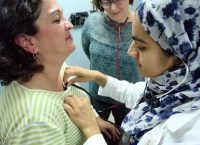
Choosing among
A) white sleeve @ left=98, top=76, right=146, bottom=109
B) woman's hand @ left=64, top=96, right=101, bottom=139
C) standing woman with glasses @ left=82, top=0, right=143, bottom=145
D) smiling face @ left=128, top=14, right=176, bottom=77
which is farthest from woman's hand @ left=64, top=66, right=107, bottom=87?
smiling face @ left=128, top=14, right=176, bottom=77

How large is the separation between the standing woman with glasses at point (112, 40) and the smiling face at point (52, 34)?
2.16 ft

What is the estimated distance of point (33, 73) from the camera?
42.9 inches

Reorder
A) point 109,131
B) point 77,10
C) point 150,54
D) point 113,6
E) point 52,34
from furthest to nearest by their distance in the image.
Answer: point 77,10 → point 113,6 → point 109,131 → point 52,34 → point 150,54

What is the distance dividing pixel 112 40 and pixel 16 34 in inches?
33.5

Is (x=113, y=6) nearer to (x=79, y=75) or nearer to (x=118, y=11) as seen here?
(x=118, y=11)

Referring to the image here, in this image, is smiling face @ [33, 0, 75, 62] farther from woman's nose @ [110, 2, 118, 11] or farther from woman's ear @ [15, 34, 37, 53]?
woman's nose @ [110, 2, 118, 11]

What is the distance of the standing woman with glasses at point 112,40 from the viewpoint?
1.74m

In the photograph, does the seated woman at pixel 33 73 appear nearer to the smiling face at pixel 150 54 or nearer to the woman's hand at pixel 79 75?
the woman's hand at pixel 79 75

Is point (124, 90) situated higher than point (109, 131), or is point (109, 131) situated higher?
point (124, 90)

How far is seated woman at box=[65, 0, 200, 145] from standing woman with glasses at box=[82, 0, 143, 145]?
682 mm

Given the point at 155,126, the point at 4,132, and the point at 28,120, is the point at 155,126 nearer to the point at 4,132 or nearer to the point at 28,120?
the point at 28,120

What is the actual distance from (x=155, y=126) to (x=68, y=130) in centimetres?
35

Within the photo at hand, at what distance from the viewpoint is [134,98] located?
1446mm

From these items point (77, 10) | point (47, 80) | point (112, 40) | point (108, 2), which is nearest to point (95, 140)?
point (47, 80)
